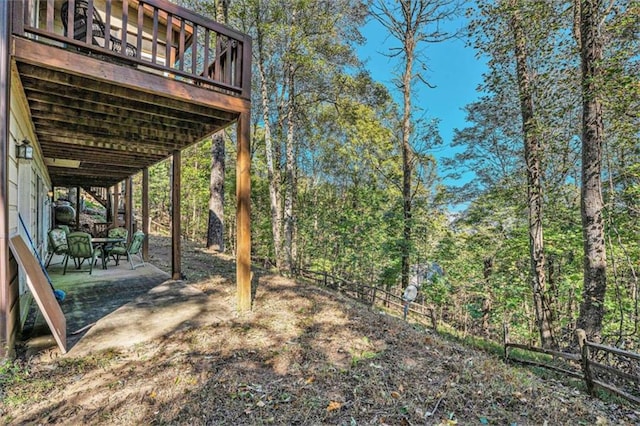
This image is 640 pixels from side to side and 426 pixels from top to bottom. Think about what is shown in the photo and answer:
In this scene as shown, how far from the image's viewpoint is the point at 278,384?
8.25 feet

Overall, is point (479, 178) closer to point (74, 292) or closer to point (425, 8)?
point (425, 8)

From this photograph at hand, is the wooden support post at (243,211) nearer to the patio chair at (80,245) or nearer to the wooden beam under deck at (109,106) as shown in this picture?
the wooden beam under deck at (109,106)

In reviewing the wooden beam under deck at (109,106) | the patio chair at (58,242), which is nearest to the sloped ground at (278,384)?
the wooden beam under deck at (109,106)

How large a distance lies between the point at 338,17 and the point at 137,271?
902 cm

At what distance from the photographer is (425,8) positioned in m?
9.78

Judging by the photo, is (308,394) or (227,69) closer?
(308,394)

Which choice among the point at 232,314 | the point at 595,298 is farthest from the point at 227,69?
the point at 595,298

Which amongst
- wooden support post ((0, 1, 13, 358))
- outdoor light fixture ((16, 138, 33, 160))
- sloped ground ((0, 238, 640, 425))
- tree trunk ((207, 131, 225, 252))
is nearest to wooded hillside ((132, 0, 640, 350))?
tree trunk ((207, 131, 225, 252))

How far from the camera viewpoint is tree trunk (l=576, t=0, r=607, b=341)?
16.5 ft

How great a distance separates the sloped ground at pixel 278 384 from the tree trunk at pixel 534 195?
3042 millimetres

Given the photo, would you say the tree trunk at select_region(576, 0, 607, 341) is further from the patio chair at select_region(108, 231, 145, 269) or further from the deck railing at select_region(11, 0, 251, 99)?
the patio chair at select_region(108, 231, 145, 269)

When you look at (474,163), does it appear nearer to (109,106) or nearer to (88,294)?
(109,106)

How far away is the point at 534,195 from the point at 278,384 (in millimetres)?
6662

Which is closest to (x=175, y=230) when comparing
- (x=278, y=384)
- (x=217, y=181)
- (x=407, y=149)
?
(x=278, y=384)
